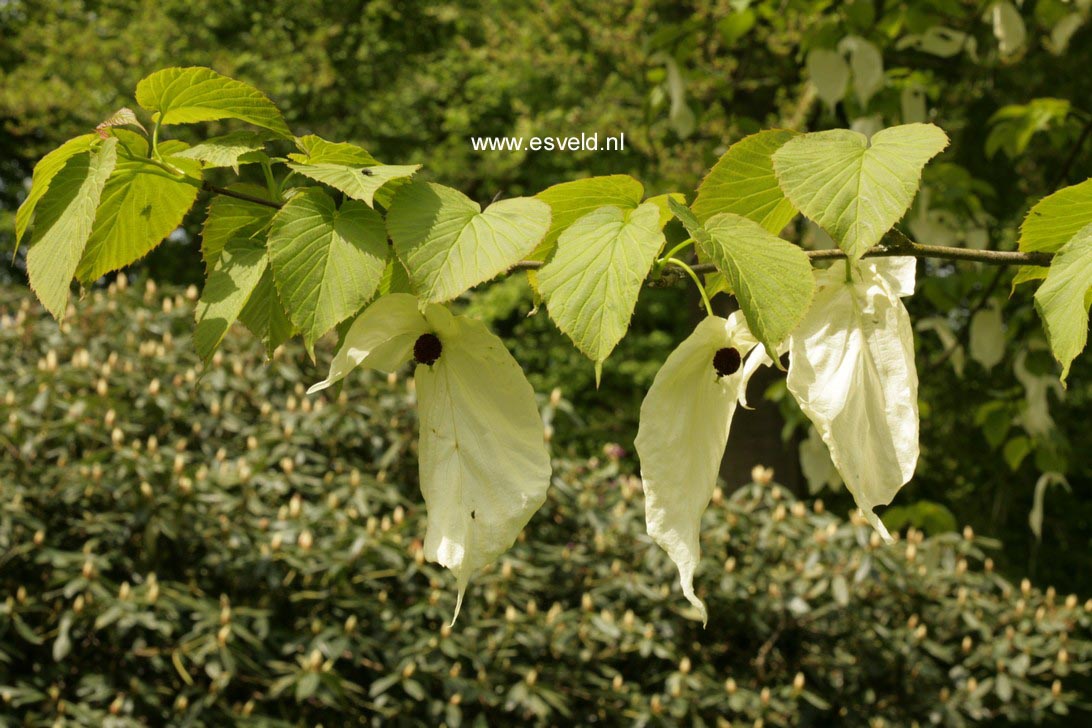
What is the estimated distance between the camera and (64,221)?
23.0 inches

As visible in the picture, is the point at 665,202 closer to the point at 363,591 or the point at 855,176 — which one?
the point at 855,176

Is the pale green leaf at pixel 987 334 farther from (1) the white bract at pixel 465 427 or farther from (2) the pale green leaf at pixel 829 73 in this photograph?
(1) the white bract at pixel 465 427

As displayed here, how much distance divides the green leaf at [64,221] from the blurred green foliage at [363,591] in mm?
1806

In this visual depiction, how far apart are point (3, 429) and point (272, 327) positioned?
2143 millimetres

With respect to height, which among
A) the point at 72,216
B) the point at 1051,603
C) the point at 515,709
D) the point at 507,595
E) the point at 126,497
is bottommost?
the point at 1051,603

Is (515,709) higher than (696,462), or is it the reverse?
(696,462)

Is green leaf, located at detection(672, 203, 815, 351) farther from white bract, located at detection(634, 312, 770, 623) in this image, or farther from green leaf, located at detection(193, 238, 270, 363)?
green leaf, located at detection(193, 238, 270, 363)

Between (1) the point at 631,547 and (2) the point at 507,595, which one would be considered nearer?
(2) the point at 507,595

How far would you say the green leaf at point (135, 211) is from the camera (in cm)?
65

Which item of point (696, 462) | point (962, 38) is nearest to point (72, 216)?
point (696, 462)

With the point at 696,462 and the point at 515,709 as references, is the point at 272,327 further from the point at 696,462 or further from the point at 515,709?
the point at 515,709

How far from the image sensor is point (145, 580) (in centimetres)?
247

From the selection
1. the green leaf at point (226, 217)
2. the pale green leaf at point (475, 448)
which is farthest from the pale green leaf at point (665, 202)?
the green leaf at point (226, 217)

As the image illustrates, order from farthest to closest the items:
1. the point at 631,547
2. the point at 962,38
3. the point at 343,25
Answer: the point at 343,25, the point at 962,38, the point at 631,547
